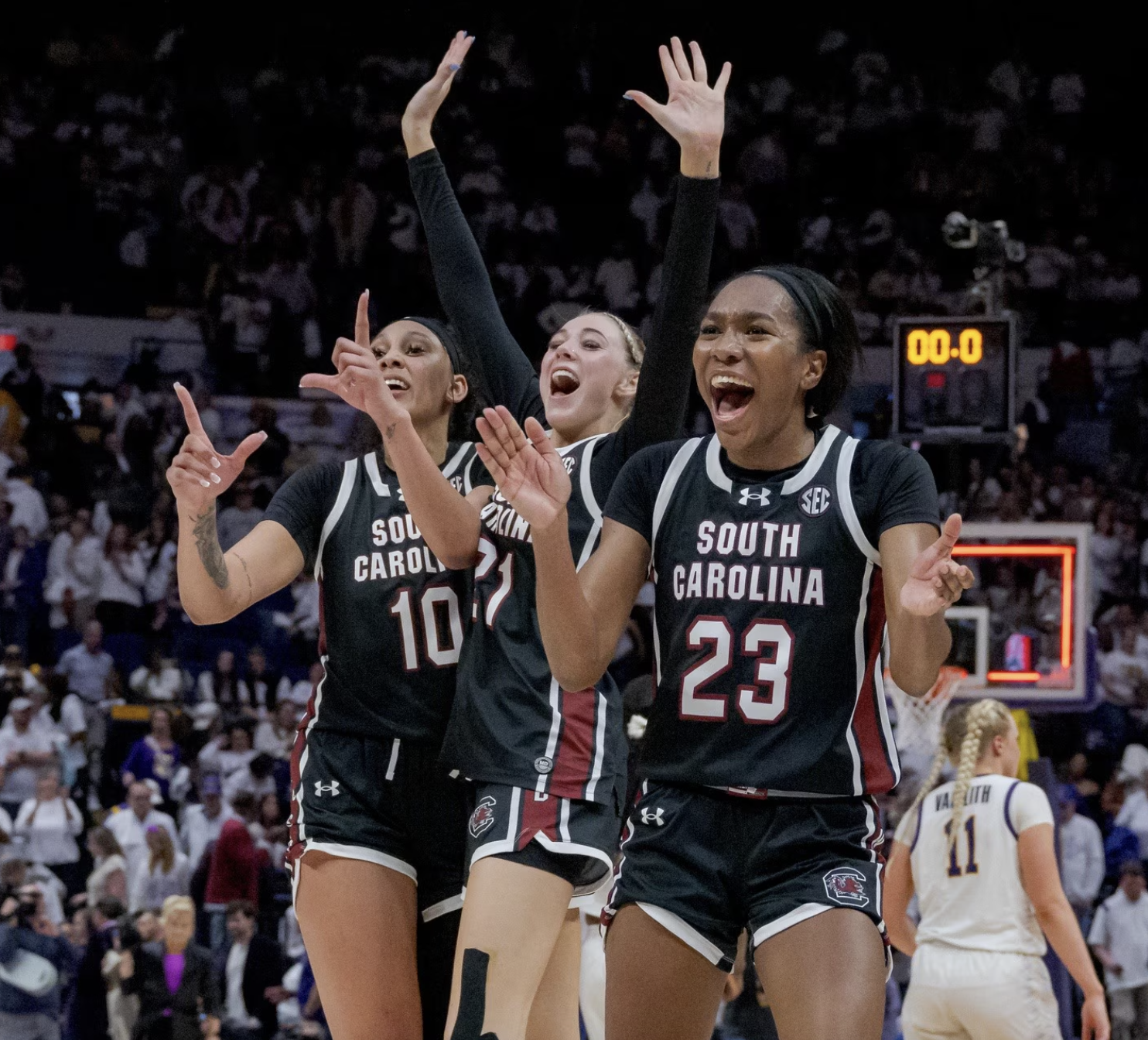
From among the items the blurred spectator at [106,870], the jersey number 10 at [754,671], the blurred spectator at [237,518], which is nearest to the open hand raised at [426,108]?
the jersey number 10 at [754,671]

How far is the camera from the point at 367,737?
4.17m

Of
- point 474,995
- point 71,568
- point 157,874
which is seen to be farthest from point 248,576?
point 71,568

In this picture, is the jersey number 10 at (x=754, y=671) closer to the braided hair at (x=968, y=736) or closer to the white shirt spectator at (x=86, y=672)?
the braided hair at (x=968, y=736)

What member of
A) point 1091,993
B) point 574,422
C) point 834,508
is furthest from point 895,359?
point 834,508

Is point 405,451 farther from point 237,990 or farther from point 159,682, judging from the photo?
point 159,682

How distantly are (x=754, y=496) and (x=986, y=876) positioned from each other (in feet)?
11.1

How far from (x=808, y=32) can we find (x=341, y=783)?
17806 mm

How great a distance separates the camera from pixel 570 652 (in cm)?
326

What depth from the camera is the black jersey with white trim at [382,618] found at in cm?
415

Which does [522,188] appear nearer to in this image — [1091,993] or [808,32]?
[808,32]

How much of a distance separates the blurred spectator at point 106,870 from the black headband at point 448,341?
7602 millimetres

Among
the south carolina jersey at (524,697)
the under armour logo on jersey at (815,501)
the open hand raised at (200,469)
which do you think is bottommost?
the south carolina jersey at (524,697)

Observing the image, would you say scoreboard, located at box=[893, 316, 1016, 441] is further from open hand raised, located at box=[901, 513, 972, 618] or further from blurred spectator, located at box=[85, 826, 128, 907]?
open hand raised, located at box=[901, 513, 972, 618]

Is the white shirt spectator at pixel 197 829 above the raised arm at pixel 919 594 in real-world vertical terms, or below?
below
